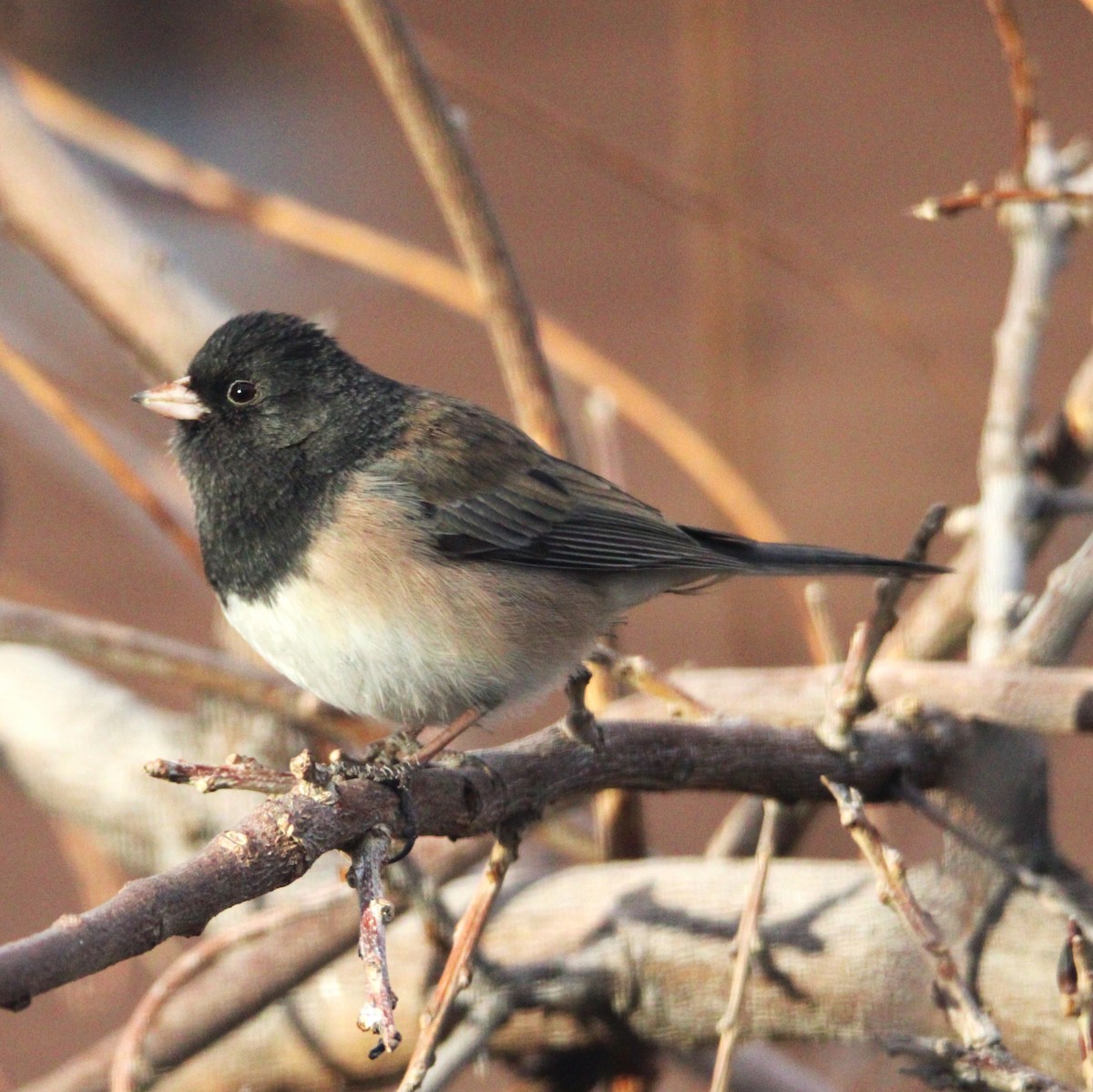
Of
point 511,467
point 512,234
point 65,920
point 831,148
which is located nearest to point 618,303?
point 512,234

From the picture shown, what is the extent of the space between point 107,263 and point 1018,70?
56.0 inches

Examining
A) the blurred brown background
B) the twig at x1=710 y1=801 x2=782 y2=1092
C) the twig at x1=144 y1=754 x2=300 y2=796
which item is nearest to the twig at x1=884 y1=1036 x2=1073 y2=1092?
the twig at x1=710 y1=801 x2=782 y2=1092

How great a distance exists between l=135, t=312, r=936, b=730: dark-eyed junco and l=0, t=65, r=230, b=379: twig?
1.62 ft

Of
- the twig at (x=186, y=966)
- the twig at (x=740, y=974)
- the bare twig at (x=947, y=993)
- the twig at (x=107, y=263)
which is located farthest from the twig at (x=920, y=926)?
the twig at (x=107, y=263)

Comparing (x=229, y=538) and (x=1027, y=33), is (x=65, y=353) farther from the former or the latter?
(x=1027, y=33)

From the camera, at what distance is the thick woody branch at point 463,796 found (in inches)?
30.5

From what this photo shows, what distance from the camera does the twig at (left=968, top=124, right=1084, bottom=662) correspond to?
5.82 feet

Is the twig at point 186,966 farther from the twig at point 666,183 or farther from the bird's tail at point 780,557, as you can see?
the twig at point 666,183

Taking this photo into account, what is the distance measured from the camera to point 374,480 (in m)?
1.58

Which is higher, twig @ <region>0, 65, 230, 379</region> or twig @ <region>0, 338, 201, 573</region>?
twig @ <region>0, 65, 230, 379</region>

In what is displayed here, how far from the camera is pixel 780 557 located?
5.49 ft

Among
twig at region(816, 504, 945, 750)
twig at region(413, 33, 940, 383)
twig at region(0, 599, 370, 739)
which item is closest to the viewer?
twig at region(816, 504, 945, 750)

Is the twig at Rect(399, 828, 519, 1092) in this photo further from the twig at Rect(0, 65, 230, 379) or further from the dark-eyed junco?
the twig at Rect(0, 65, 230, 379)

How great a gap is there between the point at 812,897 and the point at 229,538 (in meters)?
0.83
